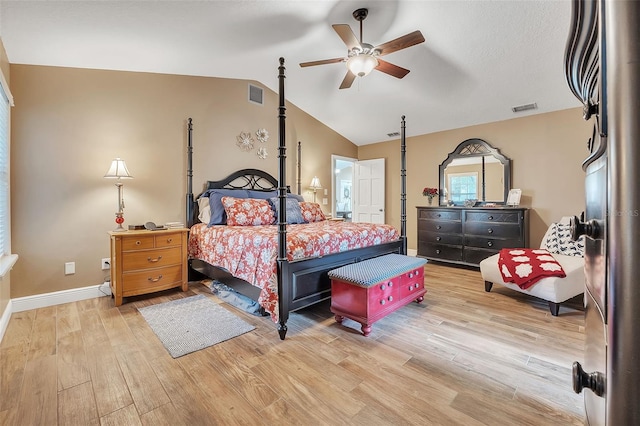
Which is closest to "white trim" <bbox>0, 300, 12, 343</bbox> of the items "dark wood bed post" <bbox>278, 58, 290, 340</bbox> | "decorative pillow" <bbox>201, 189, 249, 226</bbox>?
"decorative pillow" <bbox>201, 189, 249, 226</bbox>

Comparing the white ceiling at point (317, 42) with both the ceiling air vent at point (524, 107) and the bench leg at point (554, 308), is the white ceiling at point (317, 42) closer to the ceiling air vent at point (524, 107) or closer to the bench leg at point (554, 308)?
the ceiling air vent at point (524, 107)

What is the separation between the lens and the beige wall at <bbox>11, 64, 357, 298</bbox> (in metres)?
3.03

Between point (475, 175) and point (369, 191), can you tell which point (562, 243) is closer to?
point (475, 175)

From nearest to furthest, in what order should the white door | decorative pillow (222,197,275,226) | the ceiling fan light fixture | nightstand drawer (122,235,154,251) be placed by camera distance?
1. the ceiling fan light fixture
2. nightstand drawer (122,235,154,251)
3. decorative pillow (222,197,275,226)
4. the white door

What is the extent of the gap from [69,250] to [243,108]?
9.49 ft

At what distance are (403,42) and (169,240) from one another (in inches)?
125

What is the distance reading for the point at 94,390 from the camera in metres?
1.79

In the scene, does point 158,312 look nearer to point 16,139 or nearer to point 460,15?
point 16,139

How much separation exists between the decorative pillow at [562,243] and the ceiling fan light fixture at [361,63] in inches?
120

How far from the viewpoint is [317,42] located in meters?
3.38

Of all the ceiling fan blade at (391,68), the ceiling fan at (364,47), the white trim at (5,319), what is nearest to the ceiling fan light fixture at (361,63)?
the ceiling fan at (364,47)

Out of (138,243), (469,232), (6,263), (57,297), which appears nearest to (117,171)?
(138,243)

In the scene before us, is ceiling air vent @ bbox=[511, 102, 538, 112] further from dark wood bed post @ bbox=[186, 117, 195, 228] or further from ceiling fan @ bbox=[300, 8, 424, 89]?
dark wood bed post @ bbox=[186, 117, 195, 228]

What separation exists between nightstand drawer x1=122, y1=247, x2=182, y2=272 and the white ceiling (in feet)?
6.95
